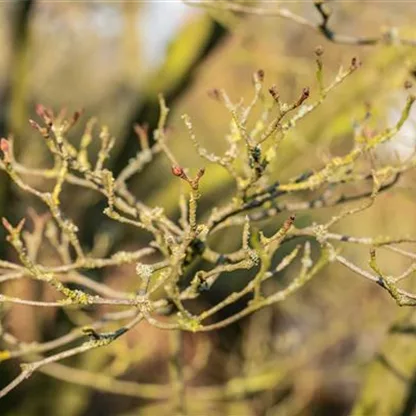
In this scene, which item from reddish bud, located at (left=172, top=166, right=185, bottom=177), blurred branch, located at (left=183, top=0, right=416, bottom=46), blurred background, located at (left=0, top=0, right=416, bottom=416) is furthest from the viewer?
blurred background, located at (left=0, top=0, right=416, bottom=416)

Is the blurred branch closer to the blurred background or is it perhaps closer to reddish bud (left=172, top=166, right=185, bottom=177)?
the blurred background

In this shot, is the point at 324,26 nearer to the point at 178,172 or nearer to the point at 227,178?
the point at 178,172

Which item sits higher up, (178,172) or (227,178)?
(227,178)

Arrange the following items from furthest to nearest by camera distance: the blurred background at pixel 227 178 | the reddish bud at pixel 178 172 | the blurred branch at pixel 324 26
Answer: the blurred background at pixel 227 178, the blurred branch at pixel 324 26, the reddish bud at pixel 178 172

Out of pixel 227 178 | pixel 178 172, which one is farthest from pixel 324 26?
pixel 227 178

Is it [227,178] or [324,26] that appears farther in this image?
[227,178]

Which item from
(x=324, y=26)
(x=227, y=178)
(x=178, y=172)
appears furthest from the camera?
(x=227, y=178)

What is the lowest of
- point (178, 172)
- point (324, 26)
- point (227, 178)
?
point (178, 172)

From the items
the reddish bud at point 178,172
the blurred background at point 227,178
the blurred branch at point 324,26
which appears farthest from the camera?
the blurred background at point 227,178

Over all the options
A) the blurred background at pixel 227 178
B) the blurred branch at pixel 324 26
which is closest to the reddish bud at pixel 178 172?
the blurred background at pixel 227 178

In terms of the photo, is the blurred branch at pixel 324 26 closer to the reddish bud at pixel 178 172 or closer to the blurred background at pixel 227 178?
the blurred background at pixel 227 178

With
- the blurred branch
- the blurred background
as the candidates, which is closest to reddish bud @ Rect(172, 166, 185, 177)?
the blurred background

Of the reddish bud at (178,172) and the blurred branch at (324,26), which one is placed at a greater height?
the blurred branch at (324,26)

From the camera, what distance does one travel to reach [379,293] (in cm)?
577
